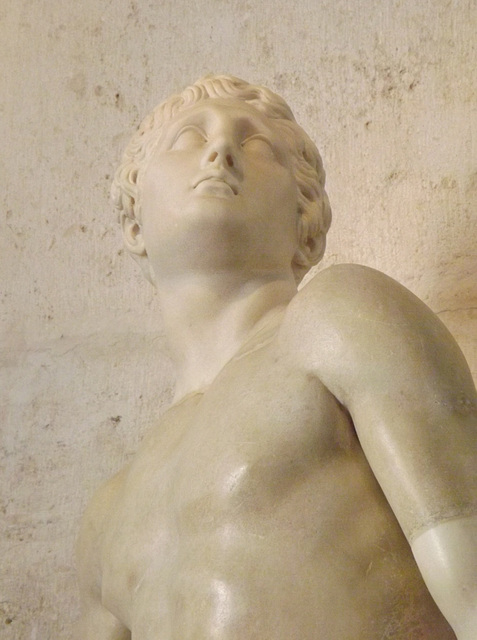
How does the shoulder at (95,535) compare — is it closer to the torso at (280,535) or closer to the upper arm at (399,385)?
the torso at (280,535)

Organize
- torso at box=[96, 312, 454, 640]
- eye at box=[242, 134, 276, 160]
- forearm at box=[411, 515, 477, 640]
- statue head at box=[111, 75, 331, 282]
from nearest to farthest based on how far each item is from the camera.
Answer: forearm at box=[411, 515, 477, 640]
torso at box=[96, 312, 454, 640]
eye at box=[242, 134, 276, 160]
statue head at box=[111, 75, 331, 282]

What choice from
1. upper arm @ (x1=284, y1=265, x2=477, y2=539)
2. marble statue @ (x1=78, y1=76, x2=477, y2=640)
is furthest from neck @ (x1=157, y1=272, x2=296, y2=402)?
upper arm @ (x1=284, y1=265, x2=477, y2=539)

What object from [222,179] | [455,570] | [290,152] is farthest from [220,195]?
[455,570]

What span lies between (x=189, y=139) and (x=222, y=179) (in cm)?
18

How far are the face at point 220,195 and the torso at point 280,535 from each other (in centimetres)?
34

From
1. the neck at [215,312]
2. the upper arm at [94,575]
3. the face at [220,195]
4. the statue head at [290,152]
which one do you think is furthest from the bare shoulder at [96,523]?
the statue head at [290,152]

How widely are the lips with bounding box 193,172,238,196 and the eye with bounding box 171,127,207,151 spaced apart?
5.1 inches

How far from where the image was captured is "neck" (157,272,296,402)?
2455 mm

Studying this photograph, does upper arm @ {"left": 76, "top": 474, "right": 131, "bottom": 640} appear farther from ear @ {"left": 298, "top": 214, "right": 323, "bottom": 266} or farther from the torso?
ear @ {"left": 298, "top": 214, "right": 323, "bottom": 266}

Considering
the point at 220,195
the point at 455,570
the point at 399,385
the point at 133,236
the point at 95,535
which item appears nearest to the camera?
the point at 455,570

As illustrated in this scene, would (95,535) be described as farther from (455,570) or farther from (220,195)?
(455,570)

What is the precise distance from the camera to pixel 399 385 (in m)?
1.93

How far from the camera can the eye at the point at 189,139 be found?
8.38ft

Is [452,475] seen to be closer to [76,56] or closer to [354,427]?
[354,427]
